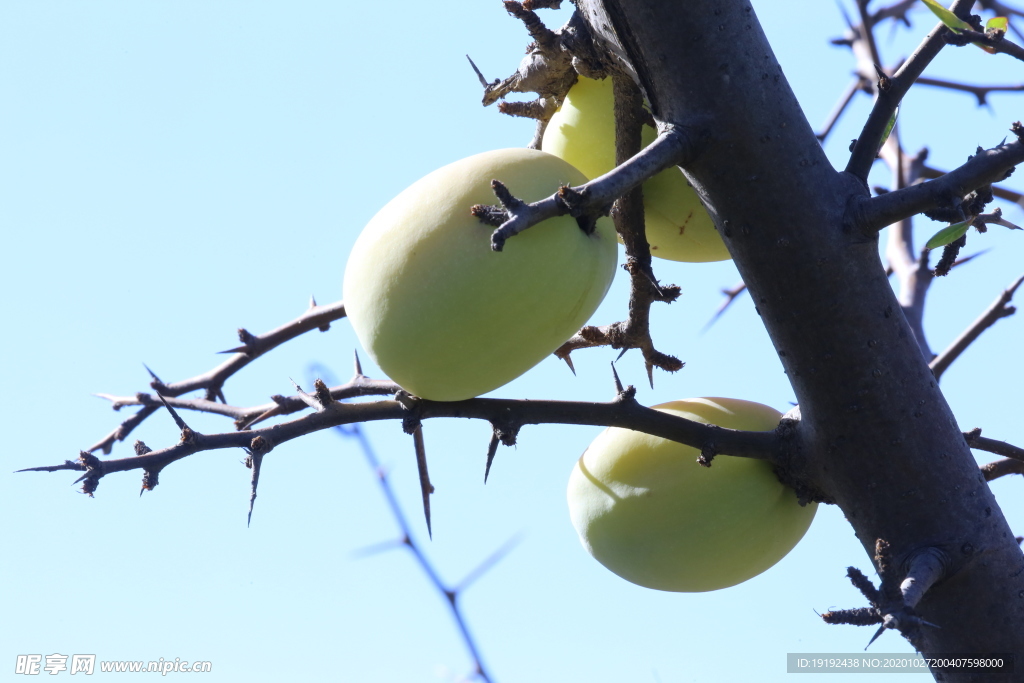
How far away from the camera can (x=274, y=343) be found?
7.70ft

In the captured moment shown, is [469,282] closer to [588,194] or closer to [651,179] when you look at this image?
[588,194]

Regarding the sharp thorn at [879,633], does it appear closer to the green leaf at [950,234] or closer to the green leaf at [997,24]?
the green leaf at [950,234]

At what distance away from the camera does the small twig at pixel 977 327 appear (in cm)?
220

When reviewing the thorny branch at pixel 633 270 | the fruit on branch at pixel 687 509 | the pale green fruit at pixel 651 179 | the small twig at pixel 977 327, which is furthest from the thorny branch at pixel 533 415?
the small twig at pixel 977 327

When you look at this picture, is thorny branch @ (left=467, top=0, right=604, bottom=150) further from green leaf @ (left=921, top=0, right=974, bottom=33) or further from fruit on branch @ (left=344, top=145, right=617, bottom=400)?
green leaf @ (left=921, top=0, right=974, bottom=33)

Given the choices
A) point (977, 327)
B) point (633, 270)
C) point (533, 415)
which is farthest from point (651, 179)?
point (977, 327)

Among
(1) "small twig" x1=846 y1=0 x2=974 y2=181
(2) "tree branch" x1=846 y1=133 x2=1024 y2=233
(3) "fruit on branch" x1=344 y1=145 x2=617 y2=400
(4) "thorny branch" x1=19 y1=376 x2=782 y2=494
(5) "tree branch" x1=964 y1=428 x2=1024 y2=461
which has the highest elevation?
(1) "small twig" x1=846 y1=0 x2=974 y2=181

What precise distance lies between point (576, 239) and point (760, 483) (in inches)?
25.7

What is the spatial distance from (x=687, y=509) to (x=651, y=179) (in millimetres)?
662

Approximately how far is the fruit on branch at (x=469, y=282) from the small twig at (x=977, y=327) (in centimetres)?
119

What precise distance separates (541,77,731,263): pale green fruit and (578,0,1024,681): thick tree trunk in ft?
0.83

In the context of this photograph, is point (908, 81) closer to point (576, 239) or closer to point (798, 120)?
point (798, 120)

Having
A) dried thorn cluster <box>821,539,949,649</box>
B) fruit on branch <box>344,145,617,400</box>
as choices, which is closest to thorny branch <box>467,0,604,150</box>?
fruit on branch <box>344,145,617,400</box>

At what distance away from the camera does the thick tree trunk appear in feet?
4.31
